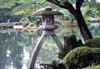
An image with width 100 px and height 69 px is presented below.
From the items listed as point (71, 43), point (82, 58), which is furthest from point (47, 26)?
point (82, 58)

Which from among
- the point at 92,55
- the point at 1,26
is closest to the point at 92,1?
the point at 92,55

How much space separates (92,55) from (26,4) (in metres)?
2.99

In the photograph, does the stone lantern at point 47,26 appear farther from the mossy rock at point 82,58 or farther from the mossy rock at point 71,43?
the mossy rock at point 82,58

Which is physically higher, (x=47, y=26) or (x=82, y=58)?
(x=47, y=26)

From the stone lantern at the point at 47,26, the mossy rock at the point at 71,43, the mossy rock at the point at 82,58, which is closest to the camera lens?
the mossy rock at the point at 82,58

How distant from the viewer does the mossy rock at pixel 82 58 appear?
3283mm

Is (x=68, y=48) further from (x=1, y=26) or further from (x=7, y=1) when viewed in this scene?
(x=1, y=26)

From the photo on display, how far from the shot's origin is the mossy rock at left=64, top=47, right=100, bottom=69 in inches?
129

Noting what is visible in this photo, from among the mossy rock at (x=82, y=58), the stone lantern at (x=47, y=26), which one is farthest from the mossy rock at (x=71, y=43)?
the mossy rock at (x=82, y=58)

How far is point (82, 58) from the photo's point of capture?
329 centimetres

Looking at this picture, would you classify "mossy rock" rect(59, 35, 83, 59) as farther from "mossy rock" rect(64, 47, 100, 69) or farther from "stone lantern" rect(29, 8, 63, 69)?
"mossy rock" rect(64, 47, 100, 69)

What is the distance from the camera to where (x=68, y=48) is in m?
4.34

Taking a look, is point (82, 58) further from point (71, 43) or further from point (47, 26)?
point (47, 26)

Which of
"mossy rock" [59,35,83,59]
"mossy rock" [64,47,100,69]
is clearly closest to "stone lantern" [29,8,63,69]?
"mossy rock" [59,35,83,59]
